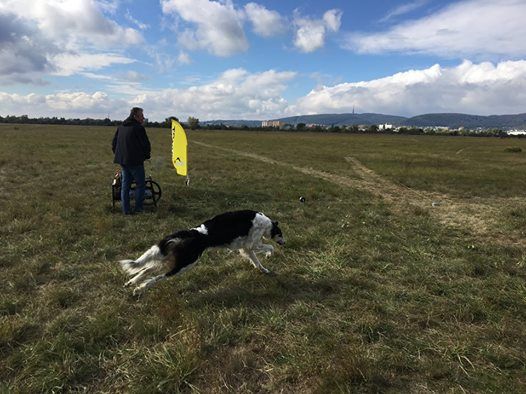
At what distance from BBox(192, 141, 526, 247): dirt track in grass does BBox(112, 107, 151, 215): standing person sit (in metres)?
7.87

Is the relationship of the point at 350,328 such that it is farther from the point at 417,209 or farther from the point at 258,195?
the point at 258,195

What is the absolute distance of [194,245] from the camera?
18.6ft

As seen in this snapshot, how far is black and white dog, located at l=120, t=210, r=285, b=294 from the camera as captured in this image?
220 inches

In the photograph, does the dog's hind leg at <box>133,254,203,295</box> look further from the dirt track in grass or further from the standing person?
the dirt track in grass

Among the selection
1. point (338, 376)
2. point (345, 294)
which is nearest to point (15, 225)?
point (345, 294)

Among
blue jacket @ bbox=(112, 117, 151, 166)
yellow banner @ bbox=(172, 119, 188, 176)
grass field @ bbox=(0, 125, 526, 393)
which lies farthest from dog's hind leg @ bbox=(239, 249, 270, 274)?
yellow banner @ bbox=(172, 119, 188, 176)

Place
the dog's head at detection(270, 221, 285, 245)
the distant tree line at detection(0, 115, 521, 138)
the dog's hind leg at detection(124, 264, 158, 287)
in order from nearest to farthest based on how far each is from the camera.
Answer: the dog's hind leg at detection(124, 264, 158, 287)
the dog's head at detection(270, 221, 285, 245)
the distant tree line at detection(0, 115, 521, 138)

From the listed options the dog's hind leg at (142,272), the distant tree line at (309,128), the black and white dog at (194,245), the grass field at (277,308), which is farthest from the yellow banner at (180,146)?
the distant tree line at (309,128)

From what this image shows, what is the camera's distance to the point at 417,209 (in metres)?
12.2

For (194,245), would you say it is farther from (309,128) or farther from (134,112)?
(309,128)

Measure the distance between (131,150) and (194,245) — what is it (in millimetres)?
5011

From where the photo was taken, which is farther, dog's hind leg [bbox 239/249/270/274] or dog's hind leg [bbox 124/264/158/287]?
dog's hind leg [bbox 239/249/270/274]

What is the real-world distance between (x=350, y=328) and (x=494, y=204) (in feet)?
37.7

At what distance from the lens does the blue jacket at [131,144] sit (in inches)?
383
